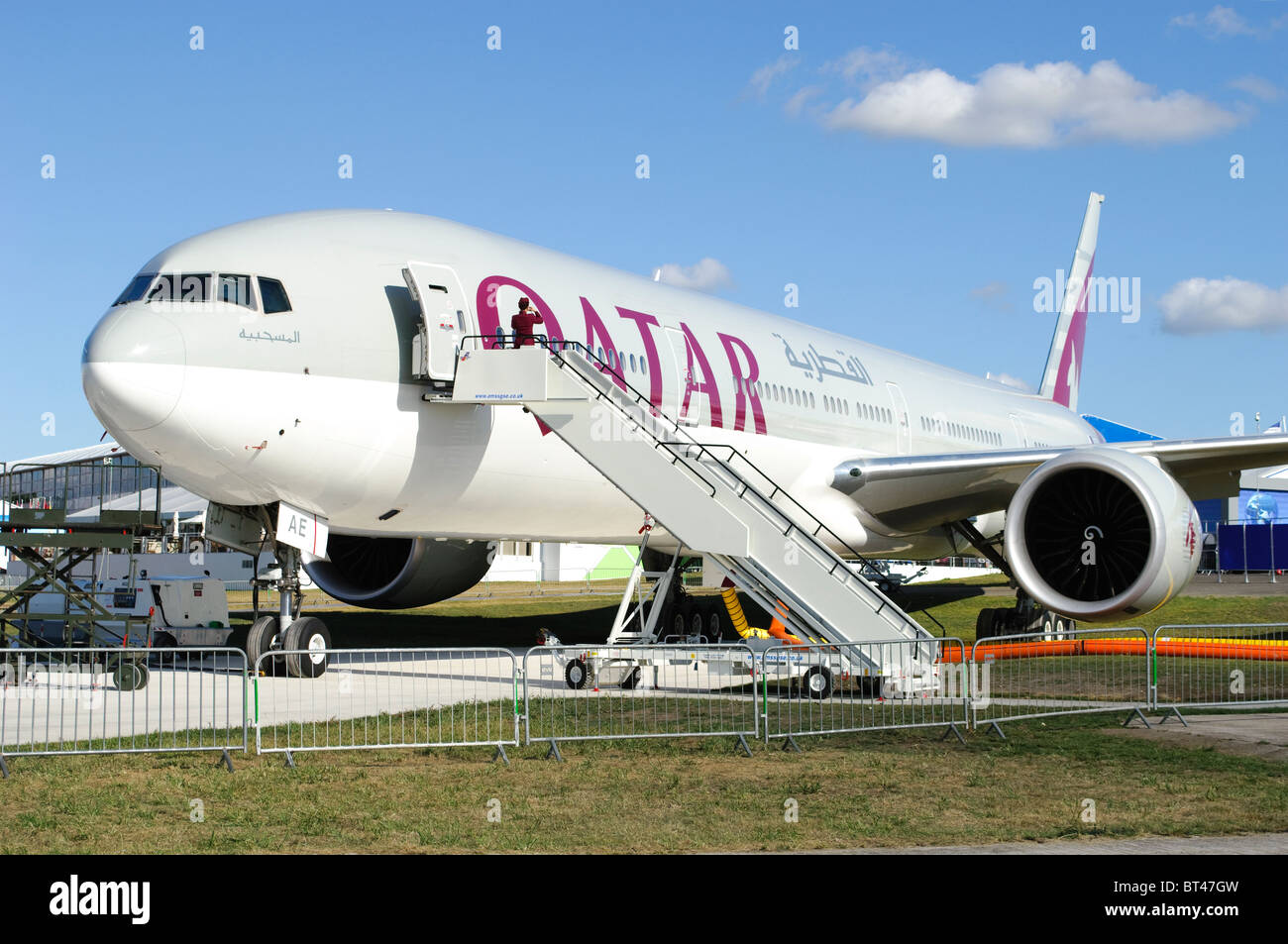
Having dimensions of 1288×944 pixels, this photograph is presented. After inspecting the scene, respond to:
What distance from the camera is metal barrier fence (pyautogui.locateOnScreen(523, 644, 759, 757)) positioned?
33.4 feet

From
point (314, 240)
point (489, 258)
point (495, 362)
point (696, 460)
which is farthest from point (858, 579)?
point (314, 240)

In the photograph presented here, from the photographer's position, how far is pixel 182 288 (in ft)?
39.3

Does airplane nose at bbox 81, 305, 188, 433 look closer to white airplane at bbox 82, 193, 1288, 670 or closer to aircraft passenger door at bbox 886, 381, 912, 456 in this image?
white airplane at bbox 82, 193, 1288, 670

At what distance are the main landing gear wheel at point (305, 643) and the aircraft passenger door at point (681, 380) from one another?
14.9 feet

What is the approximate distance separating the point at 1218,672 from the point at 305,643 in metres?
9.32

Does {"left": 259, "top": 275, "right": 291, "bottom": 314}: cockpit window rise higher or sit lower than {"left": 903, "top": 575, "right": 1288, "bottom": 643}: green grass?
higher

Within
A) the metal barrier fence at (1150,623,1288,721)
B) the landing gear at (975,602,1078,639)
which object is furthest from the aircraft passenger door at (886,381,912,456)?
the metal barrier fence at (1150,623,1288,721)

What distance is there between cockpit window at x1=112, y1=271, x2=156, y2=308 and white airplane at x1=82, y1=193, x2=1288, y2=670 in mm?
51

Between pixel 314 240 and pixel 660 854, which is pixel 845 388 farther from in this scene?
pixel 660 854

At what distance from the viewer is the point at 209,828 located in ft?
22.6

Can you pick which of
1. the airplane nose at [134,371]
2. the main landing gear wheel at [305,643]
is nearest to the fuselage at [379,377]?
the airplane nose at [134,371]

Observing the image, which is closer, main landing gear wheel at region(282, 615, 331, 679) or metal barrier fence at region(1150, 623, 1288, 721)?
metal barrier fence at region(1150, 623, 1288, 721)

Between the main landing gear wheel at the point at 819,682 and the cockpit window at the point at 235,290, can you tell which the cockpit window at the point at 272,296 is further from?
the main landing gear wheel at the point at 819,682
